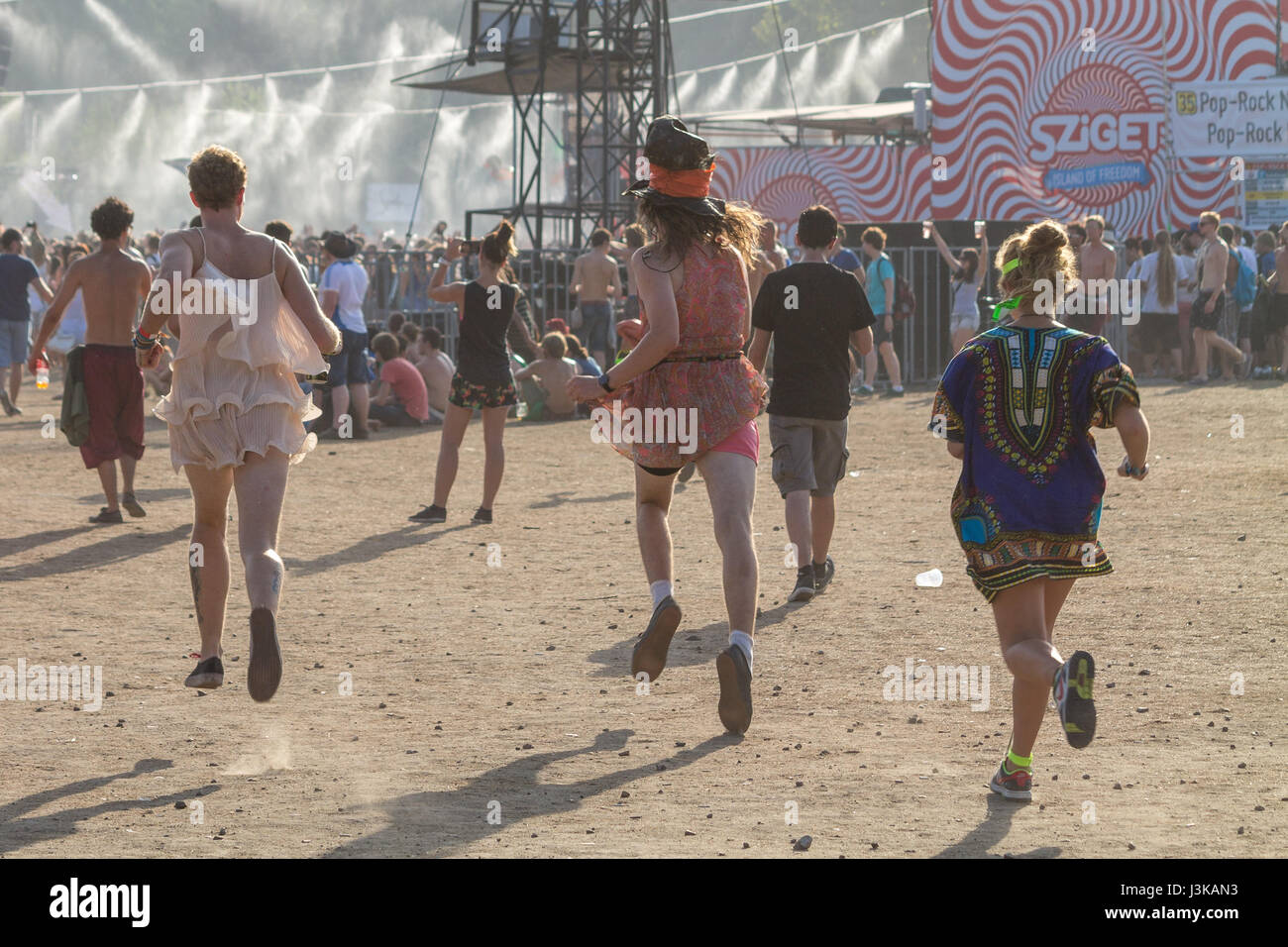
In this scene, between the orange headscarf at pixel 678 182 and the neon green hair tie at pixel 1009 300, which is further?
the orange headscarf at pixel 678 182

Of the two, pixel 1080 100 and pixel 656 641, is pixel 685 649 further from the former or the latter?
pixel 1080 100

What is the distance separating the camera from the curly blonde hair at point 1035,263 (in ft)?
16.7

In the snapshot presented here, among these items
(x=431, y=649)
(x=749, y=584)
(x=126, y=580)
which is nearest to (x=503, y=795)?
(x=749, y=584)

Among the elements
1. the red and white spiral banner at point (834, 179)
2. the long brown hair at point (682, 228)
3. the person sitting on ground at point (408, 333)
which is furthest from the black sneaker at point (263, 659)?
the red and white spiral banner at point (834, 179)

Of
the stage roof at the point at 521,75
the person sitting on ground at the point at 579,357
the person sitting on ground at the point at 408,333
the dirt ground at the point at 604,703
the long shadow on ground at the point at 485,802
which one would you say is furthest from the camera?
the stage roof at the point at 521,75

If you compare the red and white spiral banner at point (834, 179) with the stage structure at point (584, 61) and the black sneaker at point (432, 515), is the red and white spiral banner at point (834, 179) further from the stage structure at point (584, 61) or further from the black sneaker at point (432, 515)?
the black sneaker at point (432, 515)

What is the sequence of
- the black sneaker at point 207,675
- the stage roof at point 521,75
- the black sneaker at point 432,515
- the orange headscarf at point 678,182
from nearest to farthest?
the black sneaker at point 207,675, the orange headscarf at point 678,182, the black sneaker at point 432,515, the stage roof at point 521,75

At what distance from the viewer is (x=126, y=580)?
363 inches

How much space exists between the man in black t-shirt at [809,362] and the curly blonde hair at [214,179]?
10.3ft

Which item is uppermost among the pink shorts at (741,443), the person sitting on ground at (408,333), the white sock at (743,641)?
the person sitting on ground at (408,333)

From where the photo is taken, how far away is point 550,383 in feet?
57.3

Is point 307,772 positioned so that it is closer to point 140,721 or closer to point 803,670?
point 140,721

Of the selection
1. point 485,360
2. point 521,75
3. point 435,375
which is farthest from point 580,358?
point 521,75

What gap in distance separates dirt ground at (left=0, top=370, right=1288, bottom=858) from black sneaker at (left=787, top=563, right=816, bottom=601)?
0.31 feet
